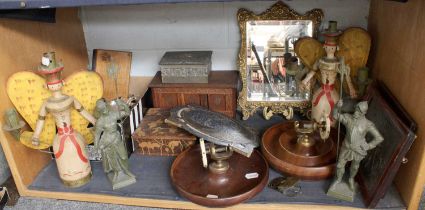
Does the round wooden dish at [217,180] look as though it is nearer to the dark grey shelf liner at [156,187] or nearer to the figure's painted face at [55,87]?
the dark grey shelf liner at [156,187]

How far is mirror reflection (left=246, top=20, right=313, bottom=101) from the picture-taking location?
42.6 inches

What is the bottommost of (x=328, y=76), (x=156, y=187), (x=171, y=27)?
(x=156, y=187)

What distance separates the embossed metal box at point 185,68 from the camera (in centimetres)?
106

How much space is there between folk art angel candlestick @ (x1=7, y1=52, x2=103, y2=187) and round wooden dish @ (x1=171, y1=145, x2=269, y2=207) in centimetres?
23

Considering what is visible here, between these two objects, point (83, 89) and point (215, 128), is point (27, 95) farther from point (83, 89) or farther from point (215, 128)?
point (215, 128)

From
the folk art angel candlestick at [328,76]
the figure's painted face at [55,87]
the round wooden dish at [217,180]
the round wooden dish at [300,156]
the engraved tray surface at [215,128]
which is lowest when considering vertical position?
the round wooden dish at [217,180]

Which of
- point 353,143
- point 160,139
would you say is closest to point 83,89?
point 160,139

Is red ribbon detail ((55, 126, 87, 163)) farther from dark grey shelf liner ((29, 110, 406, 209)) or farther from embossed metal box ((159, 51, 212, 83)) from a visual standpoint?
embossed metal box ((159, 51, 212, 83))

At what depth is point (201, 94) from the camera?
1.08 meters

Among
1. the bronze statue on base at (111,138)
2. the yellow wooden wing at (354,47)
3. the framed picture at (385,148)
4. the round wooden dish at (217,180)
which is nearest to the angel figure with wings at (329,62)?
the yellow wooden wing at (354,47)

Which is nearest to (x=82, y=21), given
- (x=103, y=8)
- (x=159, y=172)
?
(x=103, y=8)

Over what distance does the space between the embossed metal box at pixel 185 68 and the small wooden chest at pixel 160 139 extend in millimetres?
133

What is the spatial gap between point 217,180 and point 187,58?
0.37 meters

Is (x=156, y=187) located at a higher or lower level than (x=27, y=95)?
lower
